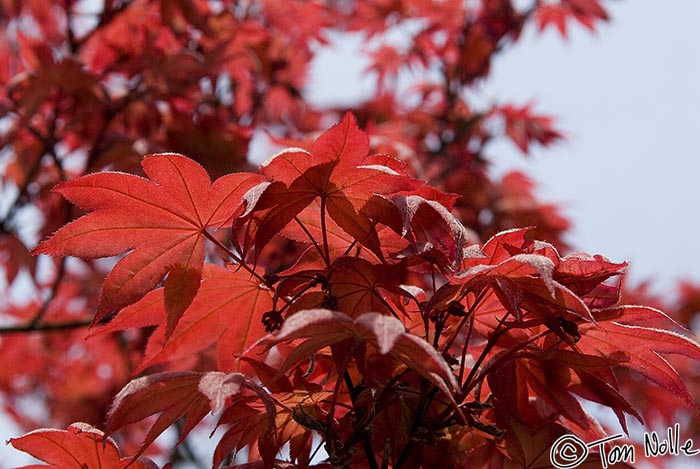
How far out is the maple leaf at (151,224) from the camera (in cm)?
74

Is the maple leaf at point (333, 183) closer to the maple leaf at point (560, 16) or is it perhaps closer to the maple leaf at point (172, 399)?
the maple leaf at point (172, 399)

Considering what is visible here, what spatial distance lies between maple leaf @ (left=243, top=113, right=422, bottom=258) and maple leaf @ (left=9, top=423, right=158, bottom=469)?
0.75 feet

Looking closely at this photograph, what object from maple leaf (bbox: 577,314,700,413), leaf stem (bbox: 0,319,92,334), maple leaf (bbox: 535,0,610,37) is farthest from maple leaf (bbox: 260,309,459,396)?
maple leaf (bbox: 535,0,610,37)

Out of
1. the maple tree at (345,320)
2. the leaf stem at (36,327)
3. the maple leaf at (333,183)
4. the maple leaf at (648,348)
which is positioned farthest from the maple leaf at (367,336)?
the leaf stem at (36,327)

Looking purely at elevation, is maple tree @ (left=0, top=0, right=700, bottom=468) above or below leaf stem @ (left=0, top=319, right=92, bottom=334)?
below

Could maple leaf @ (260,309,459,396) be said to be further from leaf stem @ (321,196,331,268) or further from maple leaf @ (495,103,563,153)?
maple leaf @ (495,103,563,153)

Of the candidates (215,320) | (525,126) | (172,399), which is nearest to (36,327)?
(215,320)

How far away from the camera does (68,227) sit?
2.44 feet

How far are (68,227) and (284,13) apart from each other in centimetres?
214

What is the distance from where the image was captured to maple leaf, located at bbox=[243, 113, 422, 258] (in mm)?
689

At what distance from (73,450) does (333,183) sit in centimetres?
34

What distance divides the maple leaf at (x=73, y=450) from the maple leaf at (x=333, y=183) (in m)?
0.23

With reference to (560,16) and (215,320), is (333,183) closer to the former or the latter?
(215,320)

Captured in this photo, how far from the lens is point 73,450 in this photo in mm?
738
